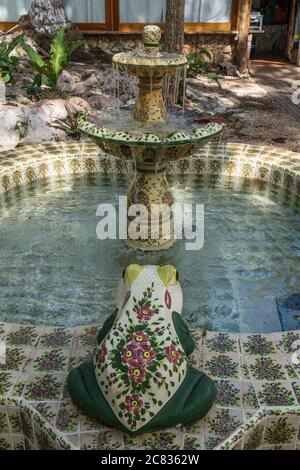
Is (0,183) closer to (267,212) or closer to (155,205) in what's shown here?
(155,205)

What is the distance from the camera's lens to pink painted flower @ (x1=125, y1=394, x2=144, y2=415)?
3252mm

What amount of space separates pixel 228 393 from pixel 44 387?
1.35 meters

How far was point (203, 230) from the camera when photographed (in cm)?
671

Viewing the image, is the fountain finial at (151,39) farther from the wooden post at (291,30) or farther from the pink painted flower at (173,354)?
the wooden post at (291,30)

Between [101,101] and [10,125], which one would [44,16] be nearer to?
[101,101]

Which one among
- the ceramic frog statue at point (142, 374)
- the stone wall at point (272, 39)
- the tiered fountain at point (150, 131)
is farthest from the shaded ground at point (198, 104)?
the ceramic frog statue at point (142, 374)

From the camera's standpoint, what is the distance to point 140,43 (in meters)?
15.8

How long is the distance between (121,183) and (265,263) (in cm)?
308

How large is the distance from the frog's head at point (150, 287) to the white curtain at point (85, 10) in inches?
550

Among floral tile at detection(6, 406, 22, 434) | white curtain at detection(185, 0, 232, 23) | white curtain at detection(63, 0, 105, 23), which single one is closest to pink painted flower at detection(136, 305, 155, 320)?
floral tile at detection(6, 406, 22, 434)

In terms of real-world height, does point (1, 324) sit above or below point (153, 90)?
below

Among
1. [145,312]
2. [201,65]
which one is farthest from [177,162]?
[201,65]

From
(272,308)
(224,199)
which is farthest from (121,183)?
(272,308)
